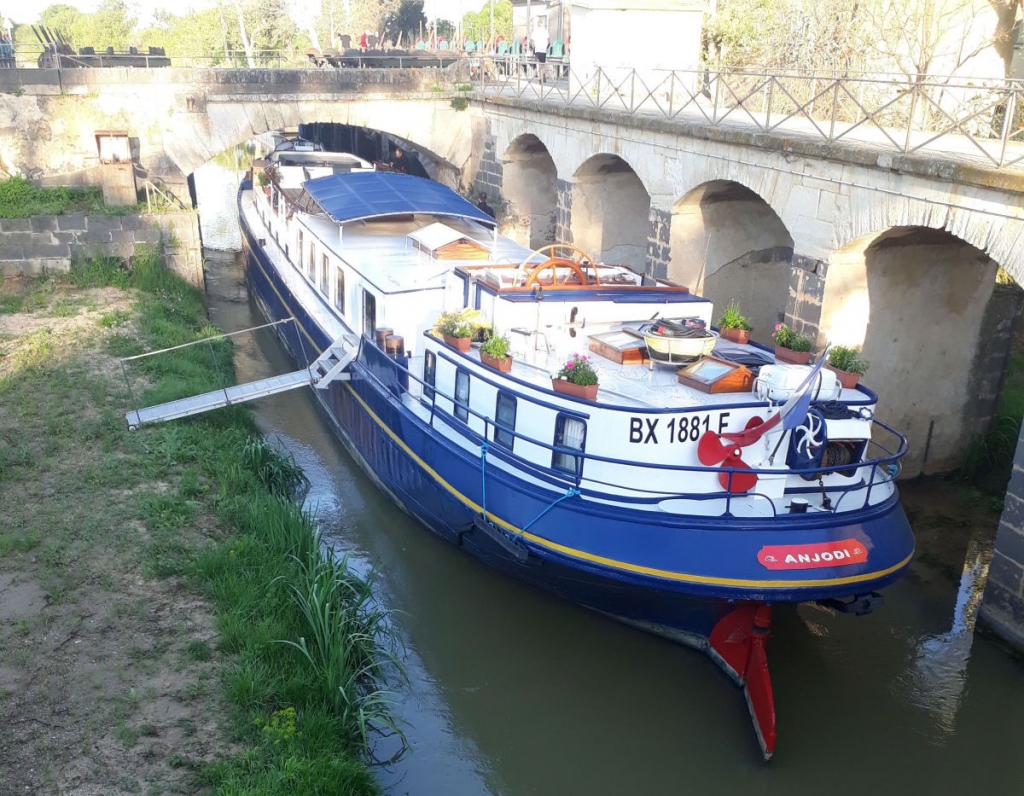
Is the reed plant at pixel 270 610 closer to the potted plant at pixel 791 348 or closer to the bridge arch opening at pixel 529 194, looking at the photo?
the potted plant at pixel 791 348

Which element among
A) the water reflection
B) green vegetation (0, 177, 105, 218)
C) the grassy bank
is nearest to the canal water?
the water reflection

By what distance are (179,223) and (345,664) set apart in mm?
13912

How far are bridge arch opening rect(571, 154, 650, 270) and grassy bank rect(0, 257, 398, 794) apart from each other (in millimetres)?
9800

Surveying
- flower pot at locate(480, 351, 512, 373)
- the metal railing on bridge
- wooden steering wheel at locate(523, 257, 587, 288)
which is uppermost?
the metal railing on bridge

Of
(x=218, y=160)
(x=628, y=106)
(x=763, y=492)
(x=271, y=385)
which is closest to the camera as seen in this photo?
(x=763, y=492)

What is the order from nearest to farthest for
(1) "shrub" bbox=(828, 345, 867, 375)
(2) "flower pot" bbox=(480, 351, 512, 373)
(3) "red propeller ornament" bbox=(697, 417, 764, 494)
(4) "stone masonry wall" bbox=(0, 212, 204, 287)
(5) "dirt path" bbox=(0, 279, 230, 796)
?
1. (5) "dirt path" bbox=(0, 279, 230, 796)
2. (3) "red propeller ornament" bbox=(697, 417, 764, 494)
3. (1) "shrub" bbox=(828, 345, 867, 375)
4. (2) "flower pot" bbox=(480, 351, 512, 373)
5. (4) "stone masonry wall" bbox=(0, 212, 204, 287)

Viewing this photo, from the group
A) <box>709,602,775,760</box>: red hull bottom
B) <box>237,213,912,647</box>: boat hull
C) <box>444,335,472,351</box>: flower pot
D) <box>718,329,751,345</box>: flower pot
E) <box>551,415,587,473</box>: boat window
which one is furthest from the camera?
<box>718,329,751,345</box>: flower pot

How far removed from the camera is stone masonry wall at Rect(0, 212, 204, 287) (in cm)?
1906

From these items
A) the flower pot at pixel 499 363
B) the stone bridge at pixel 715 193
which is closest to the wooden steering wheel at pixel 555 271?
the flower pot at pixel 499 363

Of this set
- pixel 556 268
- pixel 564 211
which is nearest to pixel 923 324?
pixel 556 268

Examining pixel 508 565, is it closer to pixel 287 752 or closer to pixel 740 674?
pixel 740 674

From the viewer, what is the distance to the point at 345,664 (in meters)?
8.65

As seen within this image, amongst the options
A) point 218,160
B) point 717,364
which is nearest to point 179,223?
point 717,364

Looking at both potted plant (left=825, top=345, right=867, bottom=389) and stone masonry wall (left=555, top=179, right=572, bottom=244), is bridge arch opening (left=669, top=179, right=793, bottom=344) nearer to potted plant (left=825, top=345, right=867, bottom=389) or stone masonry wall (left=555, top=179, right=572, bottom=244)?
stone masonry wall (left=555, top=179, right=572, bottom=244)
